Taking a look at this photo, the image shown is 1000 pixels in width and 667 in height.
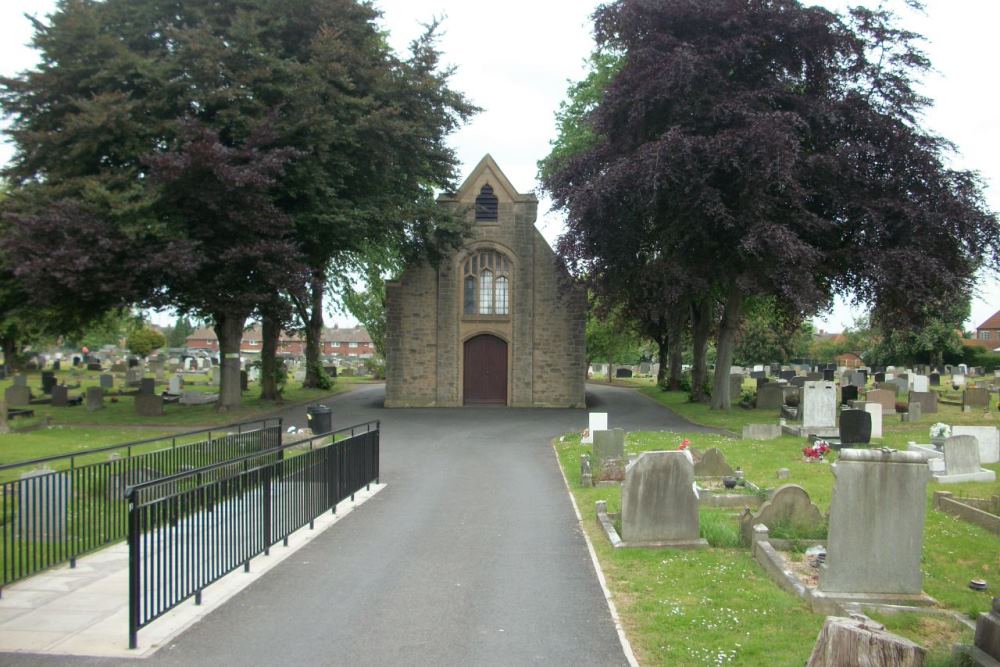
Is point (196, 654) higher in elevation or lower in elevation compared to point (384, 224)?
lower

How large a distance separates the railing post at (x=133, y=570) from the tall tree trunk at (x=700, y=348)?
32174mm

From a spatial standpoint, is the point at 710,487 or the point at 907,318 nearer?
the point at 710,487

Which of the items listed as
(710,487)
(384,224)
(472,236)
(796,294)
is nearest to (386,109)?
(384,224)

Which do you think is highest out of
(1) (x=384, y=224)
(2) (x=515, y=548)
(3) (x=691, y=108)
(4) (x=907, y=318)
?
(3) (x=691, y=108)

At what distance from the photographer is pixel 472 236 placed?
32562 mm

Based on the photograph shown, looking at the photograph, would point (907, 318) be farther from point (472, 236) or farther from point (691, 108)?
point (472, 236)

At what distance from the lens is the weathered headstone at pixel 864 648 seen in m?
4.97

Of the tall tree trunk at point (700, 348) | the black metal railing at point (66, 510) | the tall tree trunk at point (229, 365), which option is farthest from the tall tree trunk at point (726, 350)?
the black metal railing at point (66, 510)

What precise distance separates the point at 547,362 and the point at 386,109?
12.7 meters

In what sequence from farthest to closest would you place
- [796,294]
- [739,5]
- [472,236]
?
[472,236], [739,5], [796,294]

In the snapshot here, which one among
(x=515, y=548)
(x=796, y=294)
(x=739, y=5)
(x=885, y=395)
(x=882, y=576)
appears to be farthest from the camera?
(x=885, y=395)

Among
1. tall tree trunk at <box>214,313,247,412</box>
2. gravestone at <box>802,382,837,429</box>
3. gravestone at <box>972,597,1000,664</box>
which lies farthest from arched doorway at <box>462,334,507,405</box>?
gravestone at <box>972,597,1000,664</box>

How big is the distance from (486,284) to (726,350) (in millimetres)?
10364

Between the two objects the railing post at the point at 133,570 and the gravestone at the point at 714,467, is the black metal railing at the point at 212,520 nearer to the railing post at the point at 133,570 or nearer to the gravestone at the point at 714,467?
the railing post at the point at 133,570
